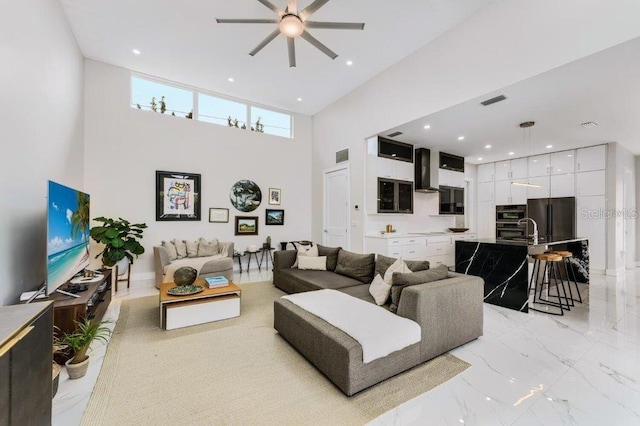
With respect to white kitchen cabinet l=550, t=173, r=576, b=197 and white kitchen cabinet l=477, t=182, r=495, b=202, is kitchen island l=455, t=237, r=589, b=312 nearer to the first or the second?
white kitchen cabinet l=550, t=173, r=576, b=197

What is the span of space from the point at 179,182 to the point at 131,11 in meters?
2.93

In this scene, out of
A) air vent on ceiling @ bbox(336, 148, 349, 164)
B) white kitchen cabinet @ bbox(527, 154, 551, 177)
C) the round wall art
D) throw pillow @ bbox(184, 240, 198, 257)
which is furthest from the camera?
white kitchen cabinet @ bbox(527, 154, 551, 177)

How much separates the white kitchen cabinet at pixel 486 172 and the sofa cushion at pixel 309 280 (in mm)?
6519

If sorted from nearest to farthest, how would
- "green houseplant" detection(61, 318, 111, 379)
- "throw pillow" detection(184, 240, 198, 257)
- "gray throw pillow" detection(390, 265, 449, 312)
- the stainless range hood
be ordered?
1. "green houseplant" detection(61, 318, 111, 379)
2. "gray throw pillow" detection(390, 265, 449, 312)
3. "throw pillow" detection(184, 240, 198, 257)
4. the stainless range hood

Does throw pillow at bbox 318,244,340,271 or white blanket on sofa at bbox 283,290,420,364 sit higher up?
throw pillow at bbox 318,244,340,271

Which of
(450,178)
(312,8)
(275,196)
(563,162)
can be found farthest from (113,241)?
(563,162)

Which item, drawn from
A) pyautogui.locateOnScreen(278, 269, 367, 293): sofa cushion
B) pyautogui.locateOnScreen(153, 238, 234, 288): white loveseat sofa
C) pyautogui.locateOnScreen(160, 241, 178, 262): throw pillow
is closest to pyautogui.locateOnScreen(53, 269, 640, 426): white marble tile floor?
pyautogui.locateOnScreen(278, 269, 367, 293): sofa cushion

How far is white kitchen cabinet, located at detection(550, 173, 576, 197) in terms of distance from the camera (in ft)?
21.2

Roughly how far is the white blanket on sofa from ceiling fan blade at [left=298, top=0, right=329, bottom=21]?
3027 mm

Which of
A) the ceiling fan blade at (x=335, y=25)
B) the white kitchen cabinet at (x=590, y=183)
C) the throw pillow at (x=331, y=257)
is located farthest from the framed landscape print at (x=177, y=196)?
the white kitchen cabinet at (x=590, y=183)

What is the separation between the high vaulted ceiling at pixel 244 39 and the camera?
11.9 ft

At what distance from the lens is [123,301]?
13.3ft

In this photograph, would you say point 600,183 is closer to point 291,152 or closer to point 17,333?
point 291,152

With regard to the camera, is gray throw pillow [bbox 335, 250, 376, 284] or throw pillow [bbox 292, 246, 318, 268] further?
throw pillow [bbox 292, 246, 318, 268]
